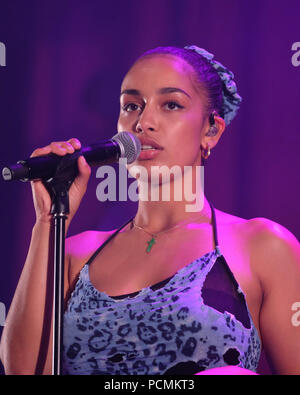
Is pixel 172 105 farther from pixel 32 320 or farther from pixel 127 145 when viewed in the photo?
pixel 32 320

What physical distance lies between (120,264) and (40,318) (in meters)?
0.28

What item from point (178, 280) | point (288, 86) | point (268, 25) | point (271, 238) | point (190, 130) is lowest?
point (178, 280)

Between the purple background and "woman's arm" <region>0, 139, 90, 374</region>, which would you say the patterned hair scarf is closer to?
the purple background

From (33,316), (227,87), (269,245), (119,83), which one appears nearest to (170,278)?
(269,245)

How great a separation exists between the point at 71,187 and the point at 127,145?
203 millimetres

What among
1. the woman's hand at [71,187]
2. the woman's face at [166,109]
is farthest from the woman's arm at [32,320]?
the woman's face at [166,109]

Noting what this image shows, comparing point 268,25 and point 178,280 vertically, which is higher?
point 268,25

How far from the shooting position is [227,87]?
72.0 inches

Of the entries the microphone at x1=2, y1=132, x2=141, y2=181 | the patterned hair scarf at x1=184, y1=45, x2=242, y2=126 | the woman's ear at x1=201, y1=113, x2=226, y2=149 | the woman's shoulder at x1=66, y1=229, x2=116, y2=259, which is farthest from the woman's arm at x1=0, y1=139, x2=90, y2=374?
the patterned hair scarf at x1=184, y1=45, x2=242, y2=126

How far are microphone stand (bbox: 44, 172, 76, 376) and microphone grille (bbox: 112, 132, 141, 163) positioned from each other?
0.16 m

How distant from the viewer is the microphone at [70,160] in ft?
3.76

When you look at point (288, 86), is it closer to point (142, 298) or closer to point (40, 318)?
point (142, 298)
